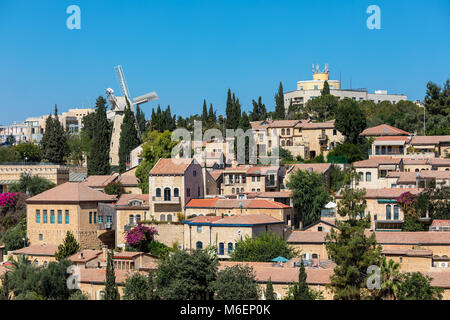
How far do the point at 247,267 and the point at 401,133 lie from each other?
111ft

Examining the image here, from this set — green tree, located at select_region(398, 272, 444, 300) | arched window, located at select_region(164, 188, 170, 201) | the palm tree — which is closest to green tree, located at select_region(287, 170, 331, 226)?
arched window, located at select_region(164, 188, 170, 201)

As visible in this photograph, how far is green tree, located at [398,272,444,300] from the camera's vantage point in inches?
1342

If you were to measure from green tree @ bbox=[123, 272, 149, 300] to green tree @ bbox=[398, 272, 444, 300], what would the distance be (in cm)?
1227

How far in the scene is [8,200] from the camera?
198 ft

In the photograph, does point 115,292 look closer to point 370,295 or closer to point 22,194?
point 370,295

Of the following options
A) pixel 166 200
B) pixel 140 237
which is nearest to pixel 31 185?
pixel 166 200

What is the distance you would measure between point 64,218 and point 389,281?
23974mm

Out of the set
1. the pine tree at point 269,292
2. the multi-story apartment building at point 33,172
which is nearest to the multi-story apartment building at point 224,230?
the pine tree at point 269,292

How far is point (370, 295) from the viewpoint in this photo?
3581 centimetres

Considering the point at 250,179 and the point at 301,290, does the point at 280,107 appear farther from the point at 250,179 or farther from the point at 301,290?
the point at 301,290

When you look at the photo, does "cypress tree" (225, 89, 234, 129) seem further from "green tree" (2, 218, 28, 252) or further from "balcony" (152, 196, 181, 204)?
"green tree" (2, 218, 28, 252)
